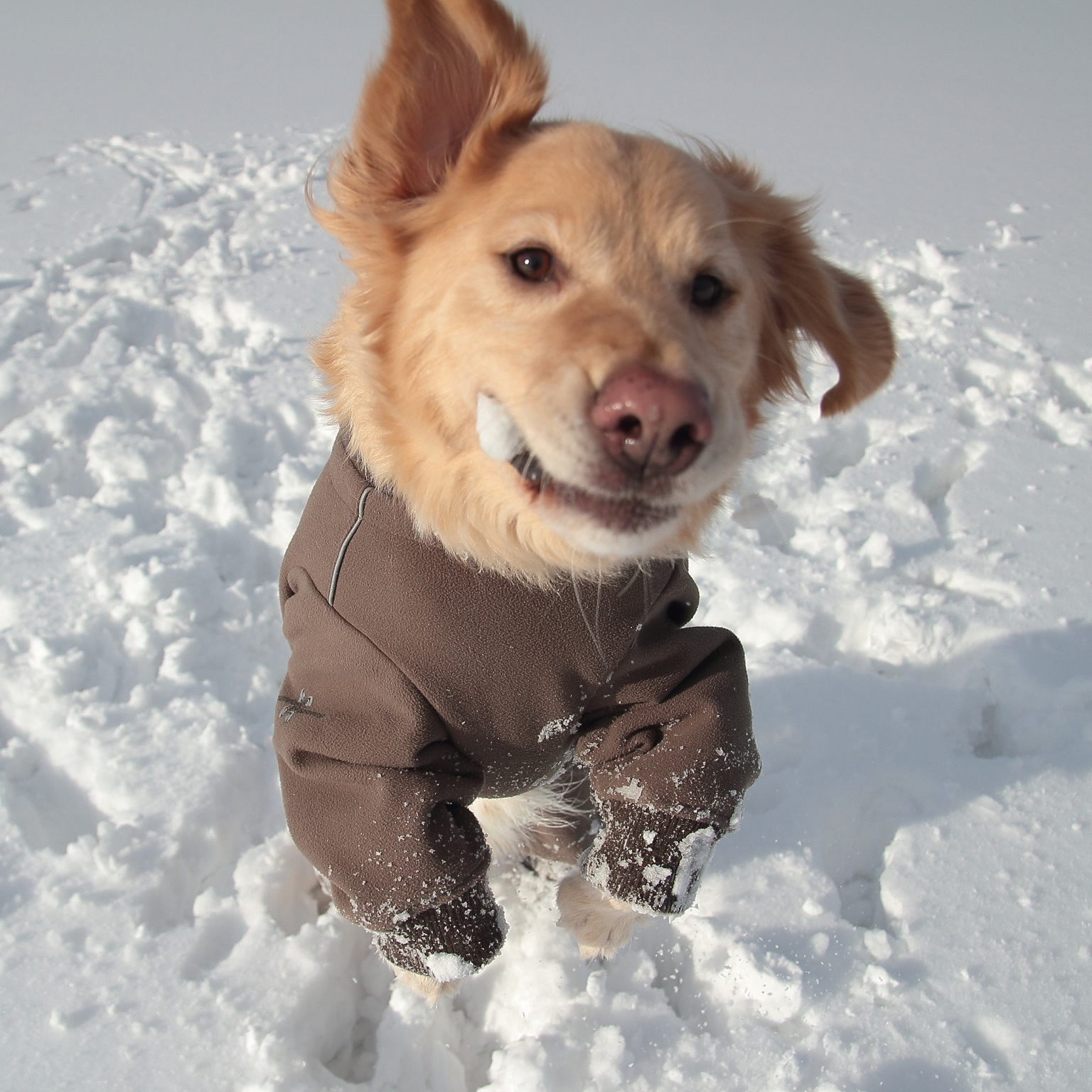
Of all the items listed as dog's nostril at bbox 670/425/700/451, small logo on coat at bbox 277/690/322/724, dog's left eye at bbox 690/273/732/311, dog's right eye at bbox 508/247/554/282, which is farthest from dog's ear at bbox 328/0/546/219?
small logo on coat at bbox 277/690/322/724

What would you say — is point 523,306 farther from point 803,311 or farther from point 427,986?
point 427,986

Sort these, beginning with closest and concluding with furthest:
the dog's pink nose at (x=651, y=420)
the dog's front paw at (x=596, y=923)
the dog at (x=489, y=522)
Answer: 1. the dog's pink nose at (x=651, y=420)
2. the dog at (x=489, y=522)
3. the dog's front paw at (x=596, y=923)

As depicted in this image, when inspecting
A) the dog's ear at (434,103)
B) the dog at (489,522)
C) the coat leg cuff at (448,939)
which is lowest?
the coat leg cuff at (448,939)

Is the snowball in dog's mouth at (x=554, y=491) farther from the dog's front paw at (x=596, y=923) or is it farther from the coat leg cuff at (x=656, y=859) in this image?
the dog's front paw at (x=596, y=923)

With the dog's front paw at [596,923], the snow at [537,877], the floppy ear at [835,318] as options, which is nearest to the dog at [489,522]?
the floppy ear at [835,318]

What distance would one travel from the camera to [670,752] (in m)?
1.76

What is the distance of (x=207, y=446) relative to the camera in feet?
11.2

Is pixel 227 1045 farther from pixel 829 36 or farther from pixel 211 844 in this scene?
pixel 829 36

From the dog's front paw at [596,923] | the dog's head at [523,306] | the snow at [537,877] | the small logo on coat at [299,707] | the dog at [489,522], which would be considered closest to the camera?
the dog's head at [523,306]

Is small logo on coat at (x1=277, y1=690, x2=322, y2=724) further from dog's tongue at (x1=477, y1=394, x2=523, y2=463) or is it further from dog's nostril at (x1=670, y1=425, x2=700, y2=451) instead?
dog's nostril at (x1=670, y1=425, x2=700, y2=451)

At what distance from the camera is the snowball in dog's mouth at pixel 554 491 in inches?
55.9

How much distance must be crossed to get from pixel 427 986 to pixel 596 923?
430 mm

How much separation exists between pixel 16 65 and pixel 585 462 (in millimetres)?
10933

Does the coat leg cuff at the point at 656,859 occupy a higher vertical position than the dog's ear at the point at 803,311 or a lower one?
lower
